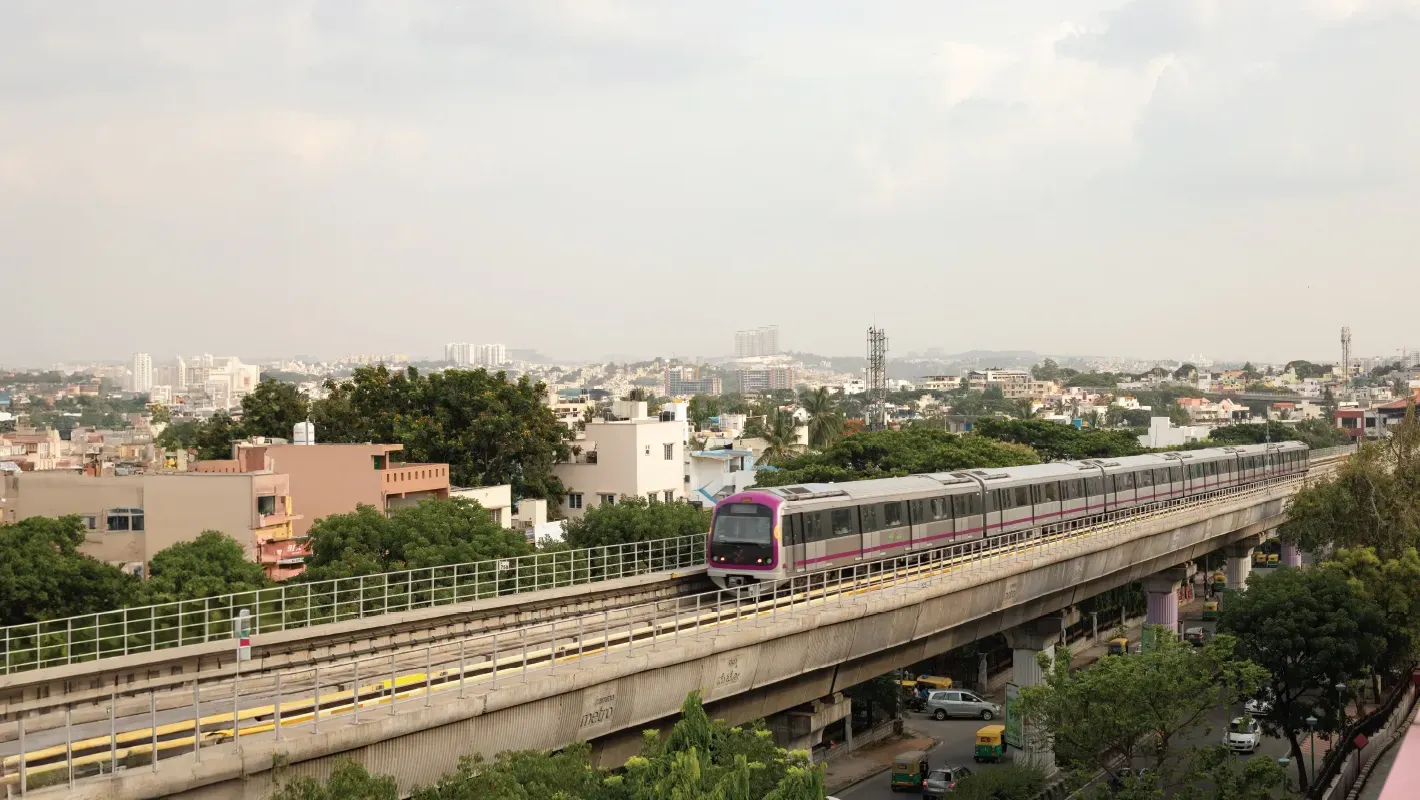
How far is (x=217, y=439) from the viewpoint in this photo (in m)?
65.5

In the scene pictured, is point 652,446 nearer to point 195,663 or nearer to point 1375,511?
point 1375,511

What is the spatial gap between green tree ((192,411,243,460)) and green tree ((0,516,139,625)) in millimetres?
30558

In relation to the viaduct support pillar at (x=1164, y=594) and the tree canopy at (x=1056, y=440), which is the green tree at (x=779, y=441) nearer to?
the tree canopy at (x=1056, y=440)

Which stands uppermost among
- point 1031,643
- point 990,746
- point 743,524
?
point 743,524

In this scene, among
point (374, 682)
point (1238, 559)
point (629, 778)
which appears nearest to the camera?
point (629, 778)

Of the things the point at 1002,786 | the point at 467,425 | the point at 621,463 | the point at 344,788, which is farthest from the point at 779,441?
the point at 344,788

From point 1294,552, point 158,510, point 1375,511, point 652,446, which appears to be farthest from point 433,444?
point 1294,552

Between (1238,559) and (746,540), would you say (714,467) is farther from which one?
(746,540)

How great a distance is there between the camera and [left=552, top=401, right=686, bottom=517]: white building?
6206 centimetres

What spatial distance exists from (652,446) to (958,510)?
2698 centimetres

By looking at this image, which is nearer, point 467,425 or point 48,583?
point 48,583

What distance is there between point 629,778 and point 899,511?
19.1 meters

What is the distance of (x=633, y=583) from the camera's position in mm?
30859

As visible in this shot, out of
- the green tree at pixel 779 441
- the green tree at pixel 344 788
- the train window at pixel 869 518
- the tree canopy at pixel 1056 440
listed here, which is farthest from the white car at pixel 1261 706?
the tree canopy at pixel 1056 440
